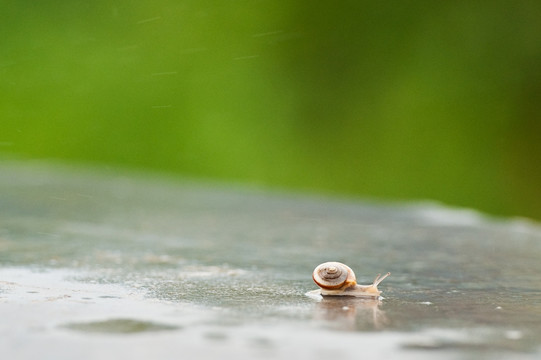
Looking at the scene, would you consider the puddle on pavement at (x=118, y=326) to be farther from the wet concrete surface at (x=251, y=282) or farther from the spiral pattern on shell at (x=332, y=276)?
the spiral pattern on shell at (x=332, y=276)

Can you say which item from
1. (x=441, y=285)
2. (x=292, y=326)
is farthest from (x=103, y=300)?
(x=441, y=285)

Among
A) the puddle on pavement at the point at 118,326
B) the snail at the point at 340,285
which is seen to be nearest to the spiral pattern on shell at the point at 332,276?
the snail at the point at 340,285

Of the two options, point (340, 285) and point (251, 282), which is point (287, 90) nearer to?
point (251, 282)

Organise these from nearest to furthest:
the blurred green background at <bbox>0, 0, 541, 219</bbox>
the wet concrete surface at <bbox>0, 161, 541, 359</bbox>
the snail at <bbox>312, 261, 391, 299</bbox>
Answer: the wet concrete surface at <bbox>0, 161, 541, 359</bbox> < the snail at <bbox>312, 261, 391, 299</bbox> < the blurred green background at <bbox>0, 0, 541, 219</bbox>

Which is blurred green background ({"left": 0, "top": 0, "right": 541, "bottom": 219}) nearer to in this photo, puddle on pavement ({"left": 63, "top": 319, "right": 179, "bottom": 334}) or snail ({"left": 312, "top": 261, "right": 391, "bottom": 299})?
snail ({"left": 312, "top": 261, "right": 391, "bottom": 299})

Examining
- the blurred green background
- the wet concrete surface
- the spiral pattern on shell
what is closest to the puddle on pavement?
the wet concrete surface

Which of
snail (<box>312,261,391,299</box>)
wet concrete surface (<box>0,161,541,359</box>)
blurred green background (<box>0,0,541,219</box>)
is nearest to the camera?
wet concrete surface (<box>0,161,541,359</box>)

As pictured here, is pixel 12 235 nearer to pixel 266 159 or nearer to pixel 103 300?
pixel 103 300

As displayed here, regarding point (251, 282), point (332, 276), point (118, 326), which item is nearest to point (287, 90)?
point (251, 282)
